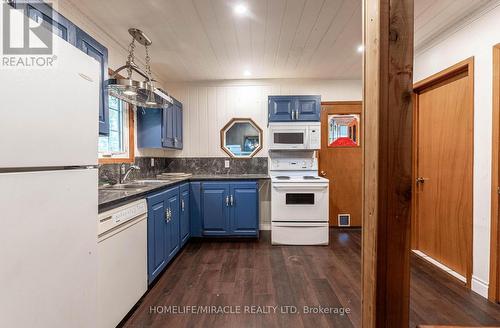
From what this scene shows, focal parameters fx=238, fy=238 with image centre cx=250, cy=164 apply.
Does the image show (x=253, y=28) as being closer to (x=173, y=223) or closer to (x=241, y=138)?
(x=241, y=138)

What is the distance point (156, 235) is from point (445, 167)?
9.77 feet

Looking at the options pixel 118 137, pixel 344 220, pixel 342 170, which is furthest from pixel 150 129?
pixel 344 220

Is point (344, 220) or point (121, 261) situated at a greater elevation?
point (121, 261)

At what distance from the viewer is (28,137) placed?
2.90 ft

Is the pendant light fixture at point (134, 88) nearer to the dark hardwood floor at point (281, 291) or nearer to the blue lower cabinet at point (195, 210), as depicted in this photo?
the blue lower cabinet at point (195, 210)

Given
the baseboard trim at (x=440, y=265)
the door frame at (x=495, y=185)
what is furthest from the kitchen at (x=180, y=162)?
the door frame at (x=495, y=185)

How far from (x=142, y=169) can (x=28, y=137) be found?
2.39 metres

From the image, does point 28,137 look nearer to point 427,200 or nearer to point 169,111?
point 169,111

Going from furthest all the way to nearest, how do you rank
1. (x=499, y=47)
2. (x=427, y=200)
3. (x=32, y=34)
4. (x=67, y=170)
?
(x=427, y=200) < (x=499, y=47) < (x=67, y=170) < (x=32, y=34)

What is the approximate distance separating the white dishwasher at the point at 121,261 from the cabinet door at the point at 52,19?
1.11m

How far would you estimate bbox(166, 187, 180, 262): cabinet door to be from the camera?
2535 mm

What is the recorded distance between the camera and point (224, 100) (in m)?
3.95

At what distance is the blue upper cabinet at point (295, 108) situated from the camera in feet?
11.6

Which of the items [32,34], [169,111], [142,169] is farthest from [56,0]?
[142,169]
